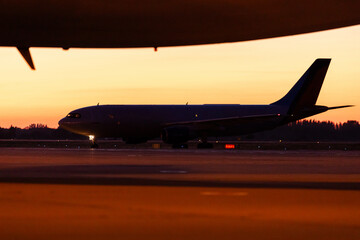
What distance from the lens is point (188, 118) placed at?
51.8m

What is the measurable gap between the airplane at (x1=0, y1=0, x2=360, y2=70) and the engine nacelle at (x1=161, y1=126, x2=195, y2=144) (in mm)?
34745

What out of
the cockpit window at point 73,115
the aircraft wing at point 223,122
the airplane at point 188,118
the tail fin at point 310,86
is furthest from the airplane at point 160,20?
the tail fin at point 310,86

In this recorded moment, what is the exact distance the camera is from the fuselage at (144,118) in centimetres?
5038

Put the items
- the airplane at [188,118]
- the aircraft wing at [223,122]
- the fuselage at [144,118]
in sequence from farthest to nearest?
the fuselage at [144,118] < the airplane at [188,118] < the aircraft wing at [223,122]

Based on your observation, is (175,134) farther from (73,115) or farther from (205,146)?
(73,115)

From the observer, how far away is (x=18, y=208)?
10086 millimetres

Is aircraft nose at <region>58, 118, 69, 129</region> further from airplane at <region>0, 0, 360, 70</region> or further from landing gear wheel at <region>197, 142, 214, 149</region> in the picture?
airplane at <region>0, 0, 360, 70</region>

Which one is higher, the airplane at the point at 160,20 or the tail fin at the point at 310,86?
the tail fin at the point at 310,86

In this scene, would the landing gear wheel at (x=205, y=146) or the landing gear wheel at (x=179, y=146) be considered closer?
the landing gear wheel at (x=179, y=146)

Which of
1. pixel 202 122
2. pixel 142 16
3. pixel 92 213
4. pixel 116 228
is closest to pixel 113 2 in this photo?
pixel 142 16

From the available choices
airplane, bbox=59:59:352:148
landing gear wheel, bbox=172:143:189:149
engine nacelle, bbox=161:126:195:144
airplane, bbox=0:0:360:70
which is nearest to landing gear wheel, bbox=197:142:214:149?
airplane, bbox=59:59:352:148

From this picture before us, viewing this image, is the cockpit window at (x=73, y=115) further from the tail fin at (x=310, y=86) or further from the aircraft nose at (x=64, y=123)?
the tail fin at (x=310, y=86)

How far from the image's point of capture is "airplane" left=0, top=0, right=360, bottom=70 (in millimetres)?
10602

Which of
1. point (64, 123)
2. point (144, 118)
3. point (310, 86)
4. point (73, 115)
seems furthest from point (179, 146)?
point (310, 86)
